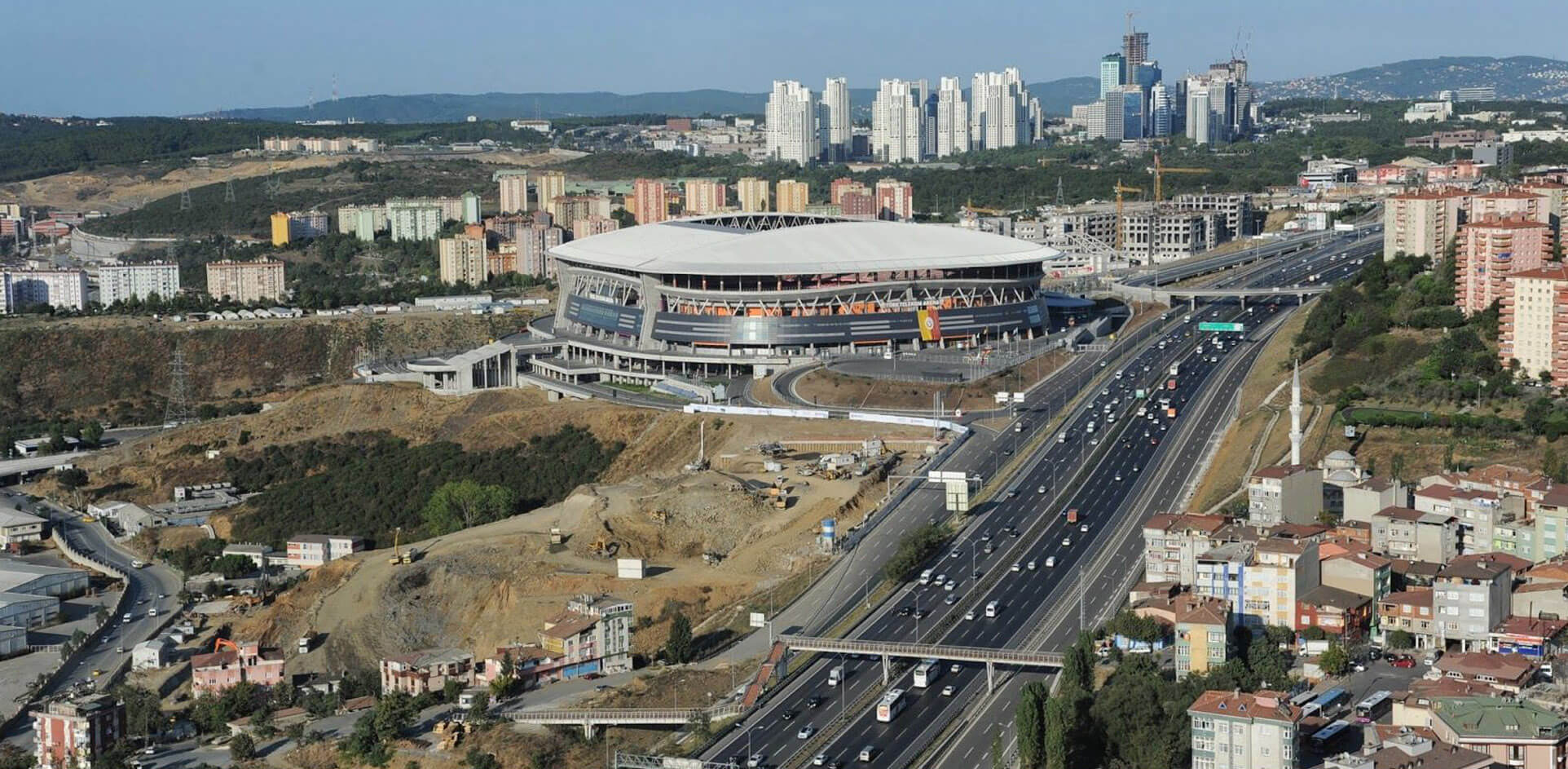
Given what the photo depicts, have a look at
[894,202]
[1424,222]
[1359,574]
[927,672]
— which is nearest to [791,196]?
[894,202]

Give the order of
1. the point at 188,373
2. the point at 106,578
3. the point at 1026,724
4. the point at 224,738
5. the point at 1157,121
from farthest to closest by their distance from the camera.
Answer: the point at 1157,121, the point at 188,373, the point at 106,578, the point at 224,738, the point at 1026,724

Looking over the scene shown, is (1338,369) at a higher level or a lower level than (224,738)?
higher

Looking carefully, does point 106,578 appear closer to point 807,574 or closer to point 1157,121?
point 807,574

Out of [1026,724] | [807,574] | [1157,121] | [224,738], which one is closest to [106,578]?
[224,738]

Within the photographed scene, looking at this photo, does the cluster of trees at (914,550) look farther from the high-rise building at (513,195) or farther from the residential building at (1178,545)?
the high-rise building at (513,195)

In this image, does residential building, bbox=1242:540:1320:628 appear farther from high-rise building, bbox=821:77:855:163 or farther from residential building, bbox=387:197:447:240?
high-rise building, bbox=821:77:855:163

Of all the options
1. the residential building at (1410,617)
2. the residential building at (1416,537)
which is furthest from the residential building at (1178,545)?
the residential building at (1410,617)

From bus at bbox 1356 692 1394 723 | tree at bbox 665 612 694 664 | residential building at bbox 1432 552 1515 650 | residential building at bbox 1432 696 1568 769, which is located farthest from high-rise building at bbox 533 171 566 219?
residential building at bbox 1432 696 1568 769
